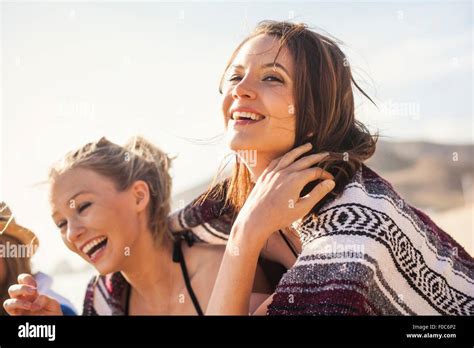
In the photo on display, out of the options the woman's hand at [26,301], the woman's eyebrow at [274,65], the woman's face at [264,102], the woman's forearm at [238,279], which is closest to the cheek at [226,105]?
the woman's face at [264,102]

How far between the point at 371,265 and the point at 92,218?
101 cm

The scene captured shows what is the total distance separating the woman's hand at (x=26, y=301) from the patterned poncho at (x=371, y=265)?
0.81 m

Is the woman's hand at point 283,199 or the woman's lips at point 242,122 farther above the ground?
the woman's lips at point 242,122

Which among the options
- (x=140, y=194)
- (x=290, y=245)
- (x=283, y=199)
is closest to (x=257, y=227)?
(x=283, y=199)

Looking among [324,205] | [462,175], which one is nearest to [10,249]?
Answer: [324,205]

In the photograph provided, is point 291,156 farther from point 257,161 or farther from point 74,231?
point 74,231

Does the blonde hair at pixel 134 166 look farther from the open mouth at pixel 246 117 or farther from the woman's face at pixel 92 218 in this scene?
the open mouth at pixel 246 117

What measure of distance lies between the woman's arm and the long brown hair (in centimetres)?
10

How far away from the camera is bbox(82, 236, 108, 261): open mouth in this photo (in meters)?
2.16

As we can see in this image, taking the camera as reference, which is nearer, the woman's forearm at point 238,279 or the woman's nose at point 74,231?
the woman's forearm at point 238,279

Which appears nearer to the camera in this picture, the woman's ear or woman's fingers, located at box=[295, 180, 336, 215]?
woman's fingers, located at box=[295, 180, 336, 215]

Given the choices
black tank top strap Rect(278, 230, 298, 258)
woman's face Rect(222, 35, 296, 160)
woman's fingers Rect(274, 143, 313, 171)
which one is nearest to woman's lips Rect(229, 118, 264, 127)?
woman's face Rect(222, 35, 296, 160)

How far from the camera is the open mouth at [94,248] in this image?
7.07 ft

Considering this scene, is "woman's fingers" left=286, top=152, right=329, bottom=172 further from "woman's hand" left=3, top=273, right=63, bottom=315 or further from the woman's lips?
"woman's hand" left=3, top=273, right=63, bottom=315
